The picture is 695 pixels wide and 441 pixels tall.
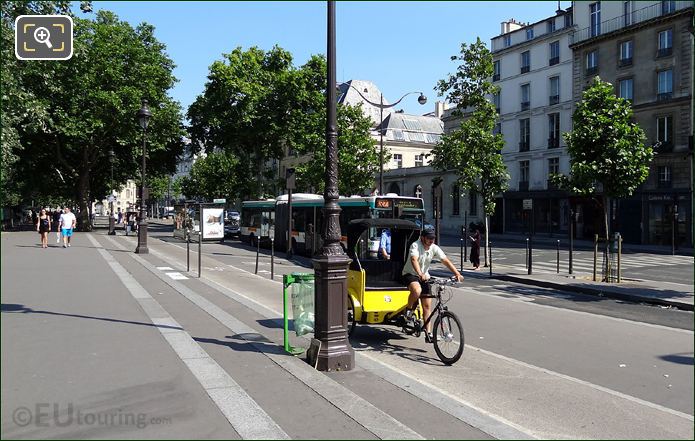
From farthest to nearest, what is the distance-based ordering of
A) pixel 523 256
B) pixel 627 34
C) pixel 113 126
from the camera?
pixel 113 126
pixel 627 34
pixel 523 256

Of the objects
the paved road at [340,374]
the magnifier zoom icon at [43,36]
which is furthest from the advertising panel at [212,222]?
the magnifier zoom icon at [43,36]

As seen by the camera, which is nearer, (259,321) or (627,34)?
(259,321)

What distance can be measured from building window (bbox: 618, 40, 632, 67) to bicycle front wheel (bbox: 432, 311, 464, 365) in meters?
38.1

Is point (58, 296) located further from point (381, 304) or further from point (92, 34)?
point (92, 34)

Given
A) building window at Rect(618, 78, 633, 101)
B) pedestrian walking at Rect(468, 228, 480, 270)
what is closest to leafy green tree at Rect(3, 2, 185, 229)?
pedestrian walking at Rect(468, 228, 480, 270)

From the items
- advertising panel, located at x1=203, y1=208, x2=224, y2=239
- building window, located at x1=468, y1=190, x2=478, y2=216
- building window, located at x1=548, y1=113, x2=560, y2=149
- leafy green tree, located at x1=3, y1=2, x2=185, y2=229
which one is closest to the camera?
advertising panel, located at x1=203, y1=208, x2=224, y2=239

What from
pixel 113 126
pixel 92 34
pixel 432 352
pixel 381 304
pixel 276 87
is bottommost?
pixel 432 352

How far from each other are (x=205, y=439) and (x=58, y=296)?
309 inches

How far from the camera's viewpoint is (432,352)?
317 inches

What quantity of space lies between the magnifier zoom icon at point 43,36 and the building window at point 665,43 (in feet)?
129

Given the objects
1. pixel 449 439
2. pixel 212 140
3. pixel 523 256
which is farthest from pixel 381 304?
pixel 212 140

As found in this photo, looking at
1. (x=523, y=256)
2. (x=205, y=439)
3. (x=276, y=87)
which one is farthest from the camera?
(x=276, y=87)

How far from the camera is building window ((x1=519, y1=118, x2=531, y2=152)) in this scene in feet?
161

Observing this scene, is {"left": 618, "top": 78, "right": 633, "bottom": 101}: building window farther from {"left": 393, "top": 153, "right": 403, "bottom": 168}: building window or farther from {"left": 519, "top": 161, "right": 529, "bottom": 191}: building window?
{"left": 393, "top": 153, "right": 403, "bottom": 168}: building window
